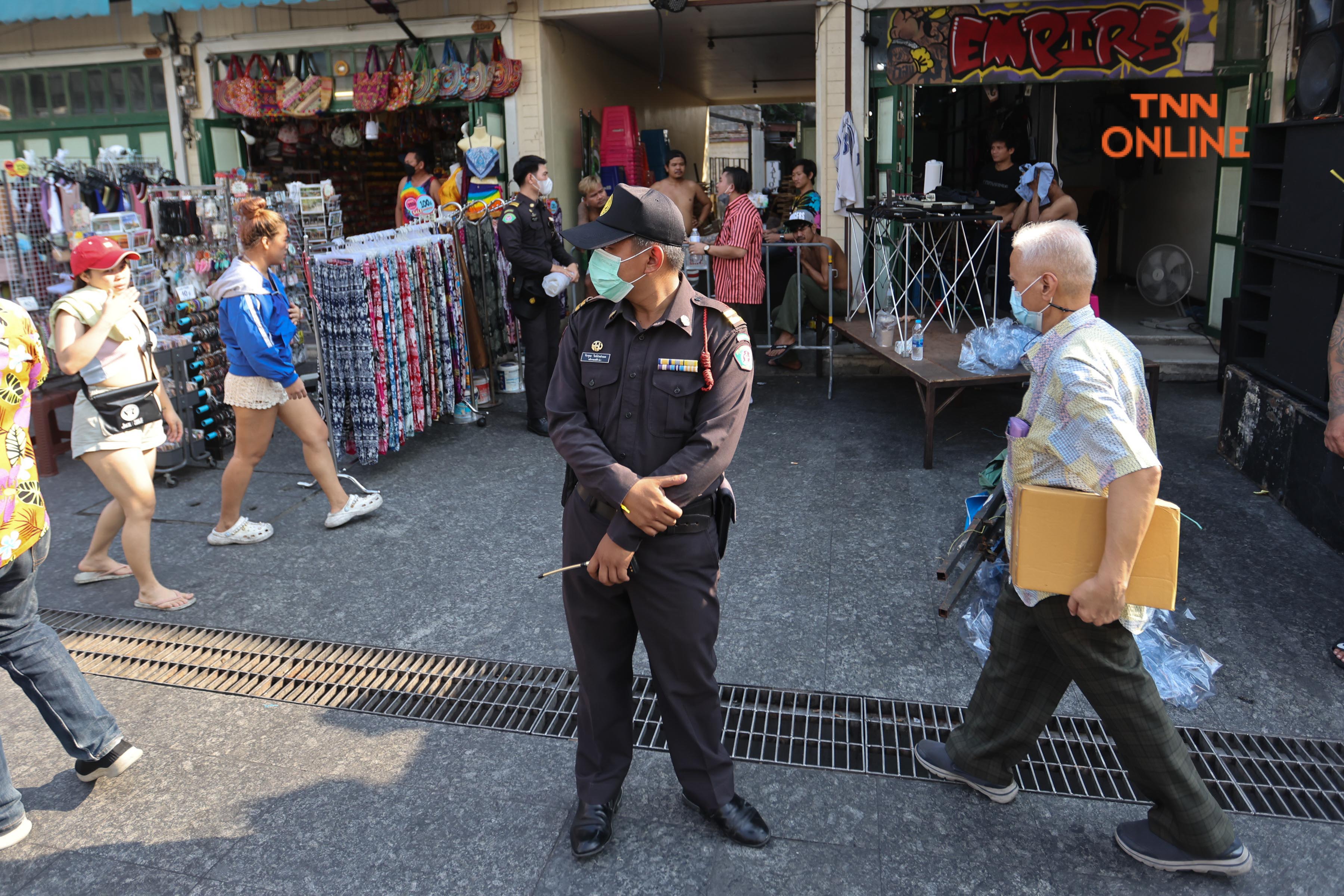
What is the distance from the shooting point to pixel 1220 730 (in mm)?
3424

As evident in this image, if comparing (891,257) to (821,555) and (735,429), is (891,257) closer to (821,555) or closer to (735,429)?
(821,555)

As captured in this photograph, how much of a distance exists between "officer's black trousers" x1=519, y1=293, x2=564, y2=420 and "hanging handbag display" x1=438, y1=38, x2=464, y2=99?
13.3ft

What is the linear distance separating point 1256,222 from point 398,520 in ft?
18.5

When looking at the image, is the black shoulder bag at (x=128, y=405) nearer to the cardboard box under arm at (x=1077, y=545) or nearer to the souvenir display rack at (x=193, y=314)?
the souvenir display rack at (x=193, y=314)

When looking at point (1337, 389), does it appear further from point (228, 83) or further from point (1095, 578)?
point (228, 83)

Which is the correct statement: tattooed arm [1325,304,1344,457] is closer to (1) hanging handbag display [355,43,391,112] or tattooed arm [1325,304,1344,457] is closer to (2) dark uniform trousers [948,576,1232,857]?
(2) dark uniform trousers [948,576,1232,857]

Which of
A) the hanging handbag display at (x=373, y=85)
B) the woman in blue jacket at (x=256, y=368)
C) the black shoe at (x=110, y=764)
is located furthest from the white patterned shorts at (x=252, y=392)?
the hanging handbag display at (x=373, y=85)

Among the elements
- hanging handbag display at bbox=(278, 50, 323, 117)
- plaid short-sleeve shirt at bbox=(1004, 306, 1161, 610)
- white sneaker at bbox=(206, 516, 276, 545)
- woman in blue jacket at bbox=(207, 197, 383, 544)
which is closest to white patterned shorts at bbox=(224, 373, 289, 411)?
woman in blue jacket at bbox=(207, 197, 383, 544)

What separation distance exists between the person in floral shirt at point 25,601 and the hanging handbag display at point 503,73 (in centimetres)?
762

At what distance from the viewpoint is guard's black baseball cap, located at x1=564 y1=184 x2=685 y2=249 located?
263 cm

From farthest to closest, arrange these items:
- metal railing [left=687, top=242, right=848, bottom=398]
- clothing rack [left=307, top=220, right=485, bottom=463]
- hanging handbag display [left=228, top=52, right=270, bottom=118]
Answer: hanging handbag display [left=228, top=52, right=270, bottom=118]
metal railing [left=687, top=242, right=848, bottom=398]
clothing rack [left=307, top=220, right=485, bottom=463]

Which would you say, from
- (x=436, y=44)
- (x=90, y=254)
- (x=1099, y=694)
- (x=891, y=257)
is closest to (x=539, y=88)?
(x=436, y=44)

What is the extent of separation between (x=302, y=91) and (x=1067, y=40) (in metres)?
7.88

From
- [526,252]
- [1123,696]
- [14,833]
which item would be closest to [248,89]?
[526,252]
